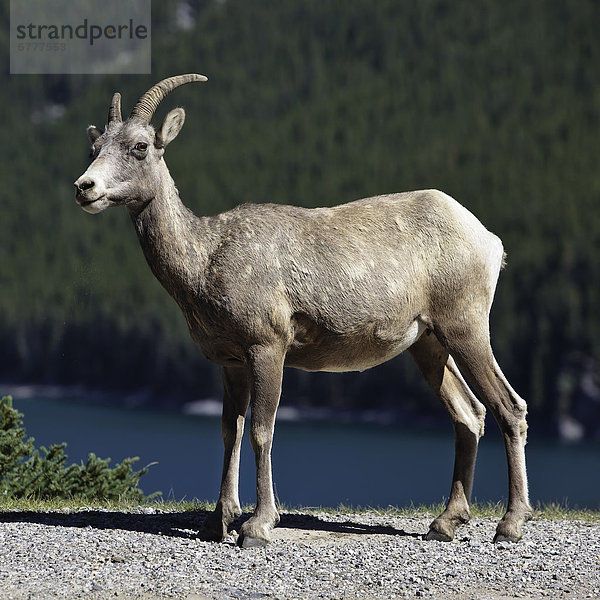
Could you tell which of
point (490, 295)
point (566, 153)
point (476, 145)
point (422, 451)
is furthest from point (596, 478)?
point (476, 145)

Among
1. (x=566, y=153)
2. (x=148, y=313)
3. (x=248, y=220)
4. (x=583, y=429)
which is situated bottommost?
(x=583, y=429)

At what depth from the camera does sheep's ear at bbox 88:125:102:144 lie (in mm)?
10389

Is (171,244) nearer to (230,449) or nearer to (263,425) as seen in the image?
(263,425)

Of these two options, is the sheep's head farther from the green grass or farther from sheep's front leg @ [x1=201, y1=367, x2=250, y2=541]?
the green grass

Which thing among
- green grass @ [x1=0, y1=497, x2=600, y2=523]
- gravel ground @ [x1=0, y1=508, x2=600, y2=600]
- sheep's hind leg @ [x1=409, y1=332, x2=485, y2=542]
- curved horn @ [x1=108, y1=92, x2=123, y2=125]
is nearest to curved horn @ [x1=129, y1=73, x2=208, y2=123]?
curved horn @ [x1=108, y1=92, x2=123, y2=125]

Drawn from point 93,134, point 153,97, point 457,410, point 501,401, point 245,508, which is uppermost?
point 153,97

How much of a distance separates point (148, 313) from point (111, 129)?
107450 mm

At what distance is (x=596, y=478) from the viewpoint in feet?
202

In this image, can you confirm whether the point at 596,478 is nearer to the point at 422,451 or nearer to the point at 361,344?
the point at 422,451

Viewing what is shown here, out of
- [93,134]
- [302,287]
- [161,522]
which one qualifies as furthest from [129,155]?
[161,522]

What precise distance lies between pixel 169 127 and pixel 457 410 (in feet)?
13.5

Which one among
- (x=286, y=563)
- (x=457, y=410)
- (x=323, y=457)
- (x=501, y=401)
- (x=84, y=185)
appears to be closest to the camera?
(x=286, y=563)

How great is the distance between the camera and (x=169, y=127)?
33.7 ft

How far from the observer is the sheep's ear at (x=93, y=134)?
10.4 metres
